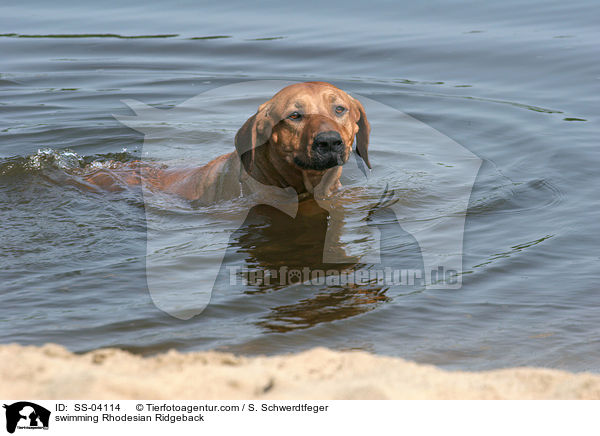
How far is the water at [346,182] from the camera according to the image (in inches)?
162

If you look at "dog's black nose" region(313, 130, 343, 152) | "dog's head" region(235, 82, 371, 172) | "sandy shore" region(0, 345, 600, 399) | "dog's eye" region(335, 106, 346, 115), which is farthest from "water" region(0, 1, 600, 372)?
"dog's eye" region(335, 106, 346, 115)

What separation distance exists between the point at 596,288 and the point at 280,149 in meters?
2.38

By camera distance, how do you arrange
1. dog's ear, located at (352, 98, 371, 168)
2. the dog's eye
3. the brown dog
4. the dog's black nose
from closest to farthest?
the dog's black nose
the brown dog
the dog's eye
dog's ear, located at (352, 98, 371, 168)

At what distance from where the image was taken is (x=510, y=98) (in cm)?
959

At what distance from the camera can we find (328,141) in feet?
17.6

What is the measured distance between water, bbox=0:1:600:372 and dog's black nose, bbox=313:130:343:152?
671 millimetres

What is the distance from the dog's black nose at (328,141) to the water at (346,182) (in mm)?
671

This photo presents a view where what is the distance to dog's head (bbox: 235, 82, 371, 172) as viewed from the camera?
5.43 meters
